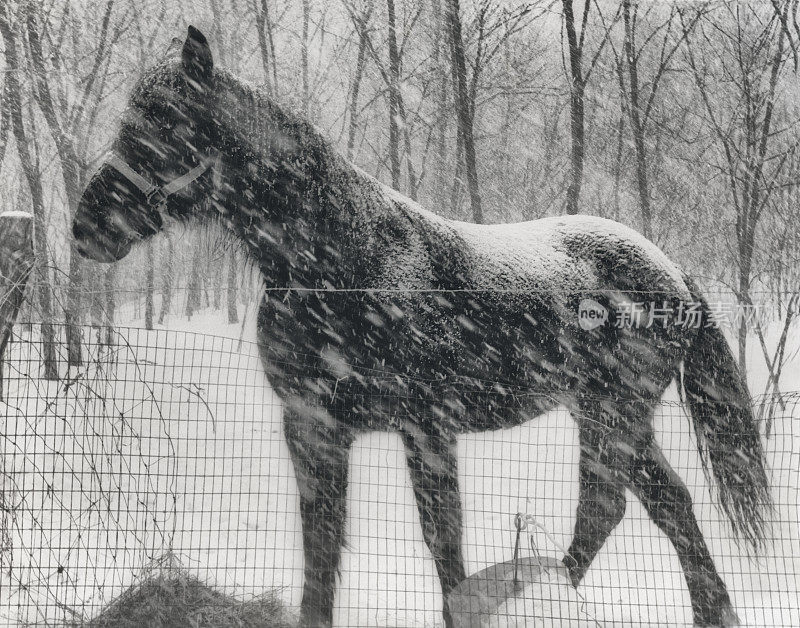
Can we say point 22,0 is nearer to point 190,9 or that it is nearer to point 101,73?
point 101,73

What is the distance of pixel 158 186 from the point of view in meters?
2.63

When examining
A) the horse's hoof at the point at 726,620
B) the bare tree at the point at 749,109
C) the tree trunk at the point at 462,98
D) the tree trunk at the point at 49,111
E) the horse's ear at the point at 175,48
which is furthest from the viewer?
the tree trunk at the point at 49,111

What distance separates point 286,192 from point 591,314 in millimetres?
1763

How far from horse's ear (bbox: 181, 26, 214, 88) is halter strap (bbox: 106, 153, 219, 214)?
1.16ft

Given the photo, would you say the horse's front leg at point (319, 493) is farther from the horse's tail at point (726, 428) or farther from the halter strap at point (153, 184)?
the horse's tail at point (726, 428)

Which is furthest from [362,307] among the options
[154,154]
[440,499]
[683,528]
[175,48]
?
[683,528]

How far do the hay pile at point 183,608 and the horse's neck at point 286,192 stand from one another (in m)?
1.65

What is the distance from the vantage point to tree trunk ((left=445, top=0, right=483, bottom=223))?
7.19 meters

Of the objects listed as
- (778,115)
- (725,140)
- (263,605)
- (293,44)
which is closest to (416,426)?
(263,605)

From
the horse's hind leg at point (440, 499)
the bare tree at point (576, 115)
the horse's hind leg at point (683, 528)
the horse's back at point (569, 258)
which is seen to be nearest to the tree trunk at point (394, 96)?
the bare tree at point (576, 115)

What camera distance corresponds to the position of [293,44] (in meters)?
11.9

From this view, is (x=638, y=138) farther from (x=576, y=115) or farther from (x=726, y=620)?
(x=726, y=620)

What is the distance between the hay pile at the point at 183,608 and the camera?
2758 mm

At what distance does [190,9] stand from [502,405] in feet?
32.5
